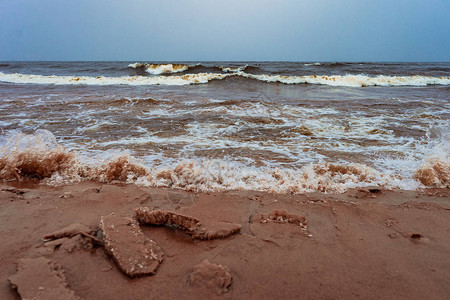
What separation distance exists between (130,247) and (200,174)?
1.42 metres

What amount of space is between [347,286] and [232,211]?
1009mm

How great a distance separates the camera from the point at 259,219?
6.74ft

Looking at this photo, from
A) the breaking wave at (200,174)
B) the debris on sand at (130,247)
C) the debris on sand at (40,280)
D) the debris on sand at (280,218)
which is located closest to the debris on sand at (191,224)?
the debris on sand at (130,247)

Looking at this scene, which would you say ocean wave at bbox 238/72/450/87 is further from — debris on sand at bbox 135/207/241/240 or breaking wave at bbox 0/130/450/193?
debris on sand at bbox 135/207/241/240

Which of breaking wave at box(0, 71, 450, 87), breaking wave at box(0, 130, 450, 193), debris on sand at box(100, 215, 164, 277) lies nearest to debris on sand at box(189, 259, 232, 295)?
debris on sand at box(100, 215, 164, 277)

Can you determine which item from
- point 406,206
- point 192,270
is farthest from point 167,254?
point 406,206

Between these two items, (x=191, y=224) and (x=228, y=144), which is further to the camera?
(x=228, y=144)

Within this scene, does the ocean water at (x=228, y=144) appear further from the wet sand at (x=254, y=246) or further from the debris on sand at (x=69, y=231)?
the debris on sand at (x=69, y=231)

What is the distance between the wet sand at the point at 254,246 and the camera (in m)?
1.38

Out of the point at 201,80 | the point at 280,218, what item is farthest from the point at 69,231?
the point at 201,80

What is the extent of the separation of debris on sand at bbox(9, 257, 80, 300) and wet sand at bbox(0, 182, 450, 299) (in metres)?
0.02

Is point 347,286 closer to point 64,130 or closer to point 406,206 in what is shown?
point 406,206

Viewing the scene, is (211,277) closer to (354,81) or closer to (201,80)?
(201,80)

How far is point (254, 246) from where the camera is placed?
5.66 feet
